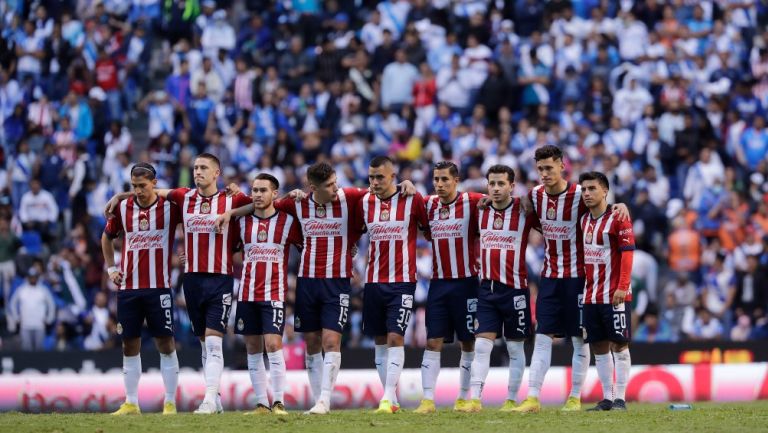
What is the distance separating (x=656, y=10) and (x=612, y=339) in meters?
16.9

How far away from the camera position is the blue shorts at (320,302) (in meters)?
15.9

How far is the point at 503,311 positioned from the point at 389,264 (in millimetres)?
1390

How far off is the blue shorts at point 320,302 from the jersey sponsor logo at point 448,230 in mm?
1182

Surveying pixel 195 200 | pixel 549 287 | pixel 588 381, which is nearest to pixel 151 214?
pixel 195 200

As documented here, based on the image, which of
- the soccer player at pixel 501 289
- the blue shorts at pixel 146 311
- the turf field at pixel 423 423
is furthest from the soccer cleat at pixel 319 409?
the blue shorts at pixel 146 311

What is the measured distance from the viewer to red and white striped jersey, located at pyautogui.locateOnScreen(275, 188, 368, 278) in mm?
15969

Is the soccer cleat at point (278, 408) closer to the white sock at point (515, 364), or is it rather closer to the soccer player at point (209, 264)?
the soccer player at point (209, 264)

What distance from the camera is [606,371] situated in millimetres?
16078

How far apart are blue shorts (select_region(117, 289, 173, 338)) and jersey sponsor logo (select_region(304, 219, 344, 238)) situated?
1886 millimetres

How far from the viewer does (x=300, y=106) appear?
96.0 feet

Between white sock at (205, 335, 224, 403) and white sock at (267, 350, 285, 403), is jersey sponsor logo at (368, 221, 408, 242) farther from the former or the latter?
white sock at (205, 335, 224, 403)

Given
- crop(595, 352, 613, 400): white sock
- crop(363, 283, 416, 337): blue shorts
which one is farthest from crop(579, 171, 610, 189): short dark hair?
crop(363, 283, 416, 337): blue shorts

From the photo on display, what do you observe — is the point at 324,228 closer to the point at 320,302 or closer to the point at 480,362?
the point at 320,302

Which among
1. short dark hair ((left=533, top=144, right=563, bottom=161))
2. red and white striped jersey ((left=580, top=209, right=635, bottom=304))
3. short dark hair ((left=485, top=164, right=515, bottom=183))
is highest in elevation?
short dark hair ((left=533, top=144, right=563, bottom=161))
